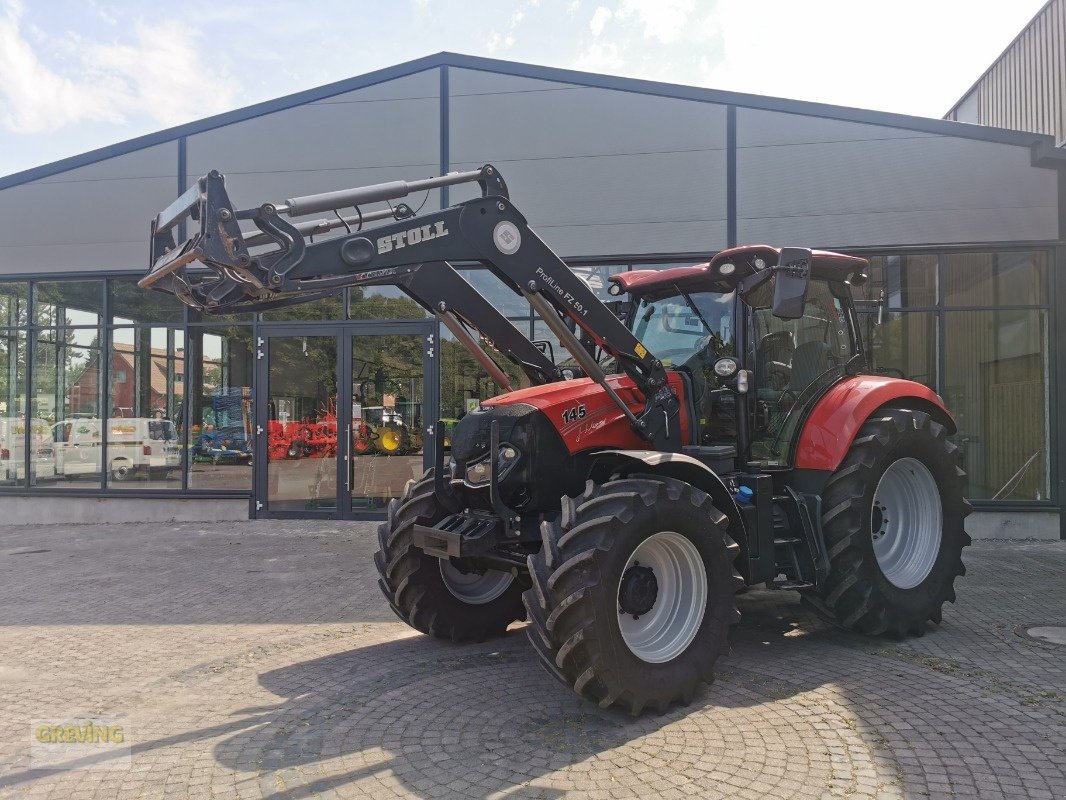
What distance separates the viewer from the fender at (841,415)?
17.3ft

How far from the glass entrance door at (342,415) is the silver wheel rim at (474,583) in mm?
5716

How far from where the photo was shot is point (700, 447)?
16.8 feet

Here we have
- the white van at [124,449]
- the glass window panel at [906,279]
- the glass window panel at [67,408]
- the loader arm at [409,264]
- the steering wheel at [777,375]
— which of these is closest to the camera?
the loader arm at [409,264]

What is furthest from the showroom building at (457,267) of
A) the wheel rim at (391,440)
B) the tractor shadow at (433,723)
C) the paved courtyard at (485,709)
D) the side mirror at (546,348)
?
the tractor shadow at (433,723)

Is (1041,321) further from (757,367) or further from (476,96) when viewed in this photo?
(476,96)

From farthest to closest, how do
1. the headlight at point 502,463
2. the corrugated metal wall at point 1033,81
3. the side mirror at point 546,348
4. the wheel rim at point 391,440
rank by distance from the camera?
the wheel rim at point 391,440
the corrugated metal wall at point 1033,81
the side mirror at point 546,348
the headlight at point 502,463

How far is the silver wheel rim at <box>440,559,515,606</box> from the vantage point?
533cm

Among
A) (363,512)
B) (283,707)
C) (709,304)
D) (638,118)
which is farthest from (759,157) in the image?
(283,707)

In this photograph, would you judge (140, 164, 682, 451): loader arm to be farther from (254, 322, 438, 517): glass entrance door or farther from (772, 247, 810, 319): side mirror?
(254, 322, 438, 517): glass entrance door

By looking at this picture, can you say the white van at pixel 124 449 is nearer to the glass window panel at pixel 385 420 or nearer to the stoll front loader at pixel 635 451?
the glass window panel at pixel 385 420

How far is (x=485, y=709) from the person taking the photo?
13.6 ft

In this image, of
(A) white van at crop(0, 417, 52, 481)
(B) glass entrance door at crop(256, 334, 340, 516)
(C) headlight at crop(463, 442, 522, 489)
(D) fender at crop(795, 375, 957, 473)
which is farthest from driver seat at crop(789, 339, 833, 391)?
(A) white van at crop(0, 417, 52, 481)

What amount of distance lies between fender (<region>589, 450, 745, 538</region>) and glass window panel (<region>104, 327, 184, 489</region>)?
9475 millimetres

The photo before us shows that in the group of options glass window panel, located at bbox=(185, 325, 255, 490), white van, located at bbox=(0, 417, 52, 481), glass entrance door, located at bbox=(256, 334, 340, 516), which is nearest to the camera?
glass entrance door, located at bbox=(256, 334, 340, 516)
